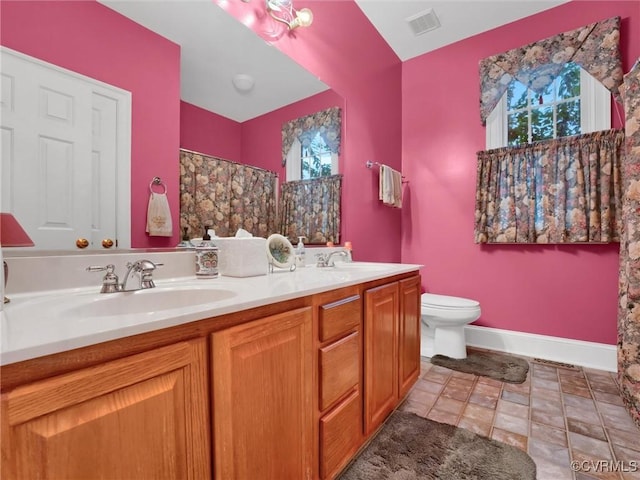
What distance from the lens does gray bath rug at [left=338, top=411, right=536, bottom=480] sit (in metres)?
1.15

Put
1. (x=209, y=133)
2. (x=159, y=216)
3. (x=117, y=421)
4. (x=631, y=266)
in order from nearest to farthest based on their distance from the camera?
(x=117, y=421), (x=159, y=216), (x=209, y=133), (x=631, y=266)

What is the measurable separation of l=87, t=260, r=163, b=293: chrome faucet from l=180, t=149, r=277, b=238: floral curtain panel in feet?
1.07

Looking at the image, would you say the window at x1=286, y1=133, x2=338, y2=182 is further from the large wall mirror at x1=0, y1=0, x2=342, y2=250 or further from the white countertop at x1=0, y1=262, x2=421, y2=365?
the white countertop at x1=0, y1=262, x2=421, y2=365

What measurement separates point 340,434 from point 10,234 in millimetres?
1217

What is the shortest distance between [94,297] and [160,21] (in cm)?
108

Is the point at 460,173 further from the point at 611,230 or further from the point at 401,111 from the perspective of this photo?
the point at 611,230

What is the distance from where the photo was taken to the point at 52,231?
88 centimetres

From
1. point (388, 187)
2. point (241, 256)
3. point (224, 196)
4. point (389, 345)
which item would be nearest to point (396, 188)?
point (388, 187)

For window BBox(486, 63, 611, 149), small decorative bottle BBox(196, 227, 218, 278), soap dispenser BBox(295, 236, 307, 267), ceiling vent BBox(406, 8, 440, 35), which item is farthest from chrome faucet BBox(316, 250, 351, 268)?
ceiling vent BBox(406, 8, 440, 35)

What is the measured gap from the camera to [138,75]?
1.08m

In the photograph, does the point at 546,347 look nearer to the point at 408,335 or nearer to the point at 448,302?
the point at 448,302

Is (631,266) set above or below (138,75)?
below

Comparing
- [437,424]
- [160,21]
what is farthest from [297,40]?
[437,424]

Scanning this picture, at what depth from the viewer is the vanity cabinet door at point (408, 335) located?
61.1 inches
